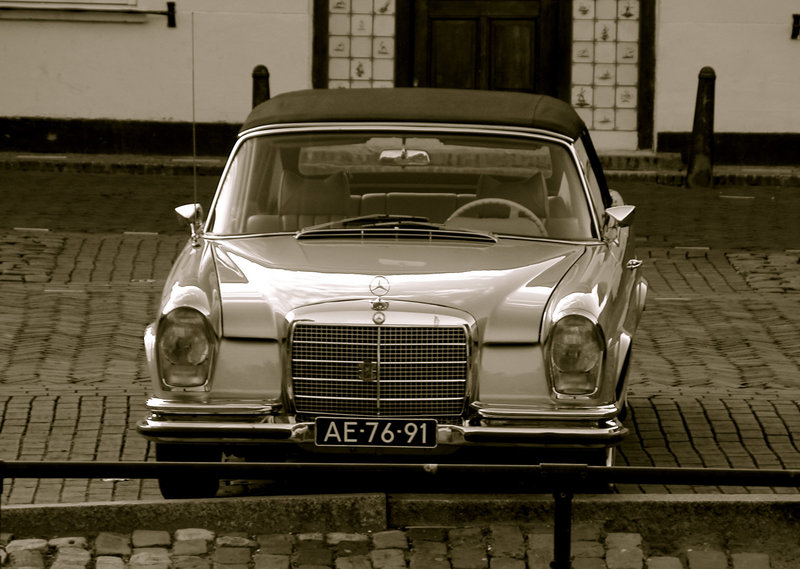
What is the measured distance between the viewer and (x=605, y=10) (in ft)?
61.0

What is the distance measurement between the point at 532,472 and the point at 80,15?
A: 47.1 ft

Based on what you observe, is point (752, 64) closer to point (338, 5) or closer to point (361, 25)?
point (361, 25)

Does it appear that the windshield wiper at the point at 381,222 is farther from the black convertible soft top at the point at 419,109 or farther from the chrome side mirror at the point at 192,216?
the chrome side mirror at the point at 192,216

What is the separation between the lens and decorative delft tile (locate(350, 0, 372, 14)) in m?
18.6

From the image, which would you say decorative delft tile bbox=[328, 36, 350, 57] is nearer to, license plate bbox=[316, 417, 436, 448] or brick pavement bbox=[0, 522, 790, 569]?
license plate bbox=[316, 417, 436, 448]

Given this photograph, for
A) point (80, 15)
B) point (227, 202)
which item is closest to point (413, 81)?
point (80, 15)

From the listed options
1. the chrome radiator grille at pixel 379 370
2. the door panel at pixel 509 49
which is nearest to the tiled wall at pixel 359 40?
the door panel at pixel 509 49

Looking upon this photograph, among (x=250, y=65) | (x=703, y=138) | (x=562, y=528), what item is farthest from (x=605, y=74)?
(x=562, y=528)

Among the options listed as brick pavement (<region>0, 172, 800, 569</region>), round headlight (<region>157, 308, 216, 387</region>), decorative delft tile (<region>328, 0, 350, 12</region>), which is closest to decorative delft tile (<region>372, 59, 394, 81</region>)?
decorative delft tile (<region>328, 0, 350, 12</region>)

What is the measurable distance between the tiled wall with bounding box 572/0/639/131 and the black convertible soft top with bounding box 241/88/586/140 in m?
11.1

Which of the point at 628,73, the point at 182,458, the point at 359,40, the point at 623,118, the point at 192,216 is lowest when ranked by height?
the point at 182,458

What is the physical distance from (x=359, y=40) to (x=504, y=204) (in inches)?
467

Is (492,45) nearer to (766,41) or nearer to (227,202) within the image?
(766,41)

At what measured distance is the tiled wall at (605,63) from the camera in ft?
61.0
